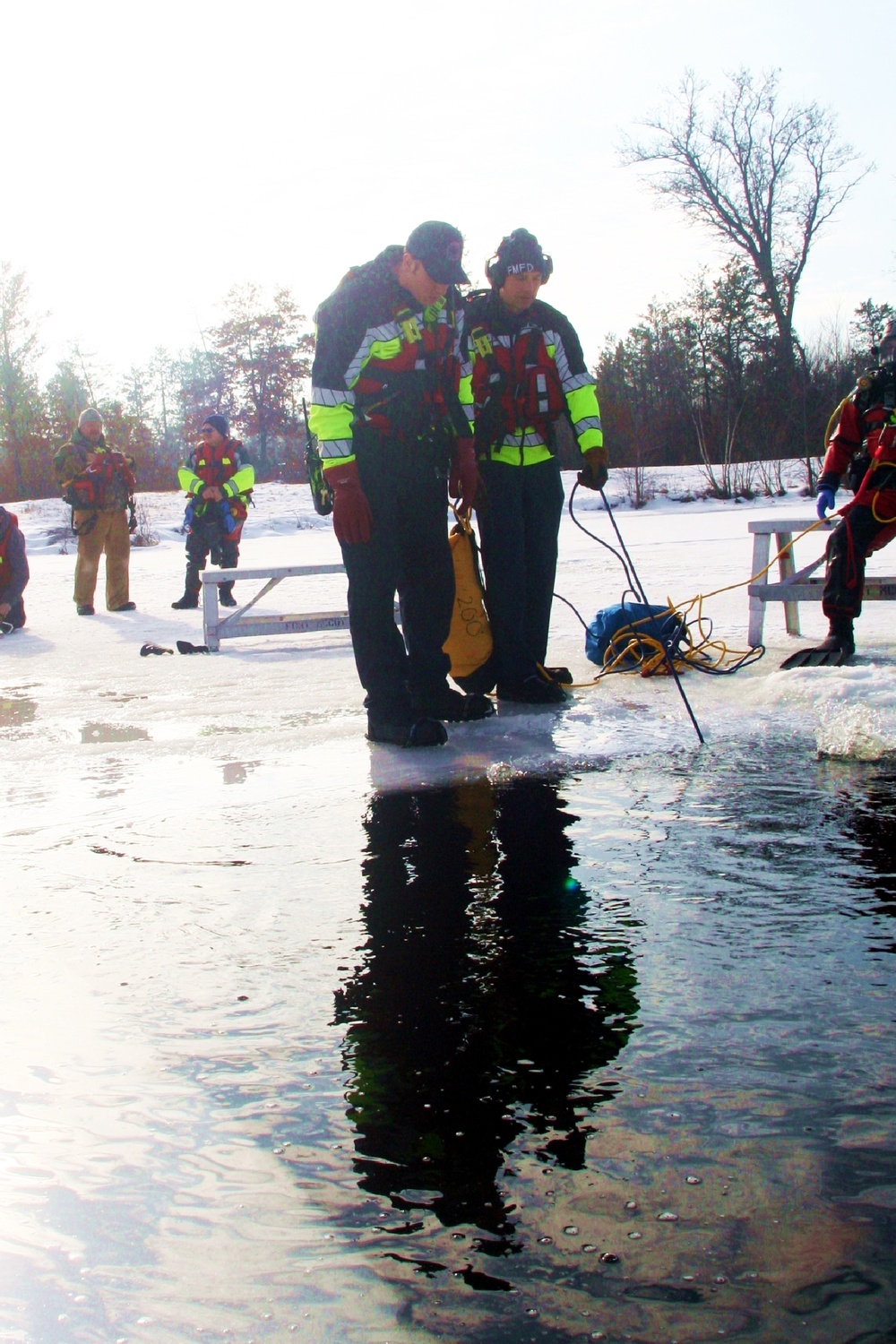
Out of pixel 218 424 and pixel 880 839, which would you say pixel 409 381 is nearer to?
pixel 880 839

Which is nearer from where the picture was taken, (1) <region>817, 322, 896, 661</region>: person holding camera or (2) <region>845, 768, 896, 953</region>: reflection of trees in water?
(2) <region>845, 768, 896, 953</region>: reflection of trees in water

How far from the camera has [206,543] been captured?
10.2m

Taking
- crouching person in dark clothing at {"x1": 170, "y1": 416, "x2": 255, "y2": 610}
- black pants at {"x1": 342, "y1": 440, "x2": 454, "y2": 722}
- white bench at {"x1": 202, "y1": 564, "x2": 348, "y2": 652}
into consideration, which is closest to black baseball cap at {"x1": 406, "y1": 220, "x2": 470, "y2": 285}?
black pants at {"x1": 342, "y1": 440, "x2": 454, "y2": 722}

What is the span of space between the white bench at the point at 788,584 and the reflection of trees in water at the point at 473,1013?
133 inches

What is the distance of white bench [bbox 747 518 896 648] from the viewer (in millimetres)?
5840

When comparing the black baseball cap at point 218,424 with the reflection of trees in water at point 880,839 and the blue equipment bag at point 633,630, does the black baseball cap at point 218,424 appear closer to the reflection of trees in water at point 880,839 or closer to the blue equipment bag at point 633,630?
the blue equipment bag at point 633,630

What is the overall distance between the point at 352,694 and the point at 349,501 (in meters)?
1.48

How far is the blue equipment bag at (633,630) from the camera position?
558 cm

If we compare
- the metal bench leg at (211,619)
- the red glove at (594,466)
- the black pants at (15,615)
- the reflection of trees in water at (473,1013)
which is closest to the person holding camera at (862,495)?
the red glove at (594,466)

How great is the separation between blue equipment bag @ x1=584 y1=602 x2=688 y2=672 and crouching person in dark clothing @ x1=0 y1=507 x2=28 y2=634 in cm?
521

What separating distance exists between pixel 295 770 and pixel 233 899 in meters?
1.34

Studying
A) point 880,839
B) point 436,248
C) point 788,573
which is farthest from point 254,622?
point 880,839

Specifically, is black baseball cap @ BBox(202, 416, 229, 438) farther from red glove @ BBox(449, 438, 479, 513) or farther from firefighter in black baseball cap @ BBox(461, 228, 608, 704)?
red glove @ BBox(449, 438, 479, 513)

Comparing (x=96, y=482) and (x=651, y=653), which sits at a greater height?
(x=96, y=482)
